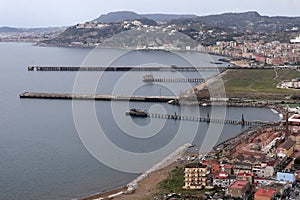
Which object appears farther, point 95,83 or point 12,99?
point 95,83

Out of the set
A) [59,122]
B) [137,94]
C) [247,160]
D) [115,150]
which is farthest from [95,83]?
[247,160]

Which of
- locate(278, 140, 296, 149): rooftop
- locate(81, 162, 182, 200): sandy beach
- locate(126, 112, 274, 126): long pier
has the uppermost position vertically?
locate(278, 140, 296, 149): rooftop

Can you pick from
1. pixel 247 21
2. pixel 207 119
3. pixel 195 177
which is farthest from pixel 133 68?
pixel 247 21

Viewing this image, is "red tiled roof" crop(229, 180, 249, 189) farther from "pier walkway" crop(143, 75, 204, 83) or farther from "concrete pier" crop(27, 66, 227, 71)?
"concrete pier" crop(27, 66, 227, 71)

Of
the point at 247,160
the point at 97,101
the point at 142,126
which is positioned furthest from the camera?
the point at 97,101

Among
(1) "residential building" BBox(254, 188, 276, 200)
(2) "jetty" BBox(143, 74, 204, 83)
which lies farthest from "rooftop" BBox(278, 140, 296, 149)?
(2) "jetty" BBox(143, 74, 204, 83)

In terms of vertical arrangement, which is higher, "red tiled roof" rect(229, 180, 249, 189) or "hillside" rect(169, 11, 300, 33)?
"hillside" rect(169, 11, 300, 33)

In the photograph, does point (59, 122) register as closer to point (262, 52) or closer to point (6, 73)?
point (6, 73)

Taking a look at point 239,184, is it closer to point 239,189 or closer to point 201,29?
point 239,189

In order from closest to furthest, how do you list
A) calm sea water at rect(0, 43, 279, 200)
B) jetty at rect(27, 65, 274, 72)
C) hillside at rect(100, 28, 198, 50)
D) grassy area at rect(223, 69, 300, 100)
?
calm sea water at rect(0, 43, 279, 200) → grassy area at rect(223, 69, 300, 100) → jetty at rect(27, 65, 274, 72) → hillside at rect(100, 28, 198, 50)
